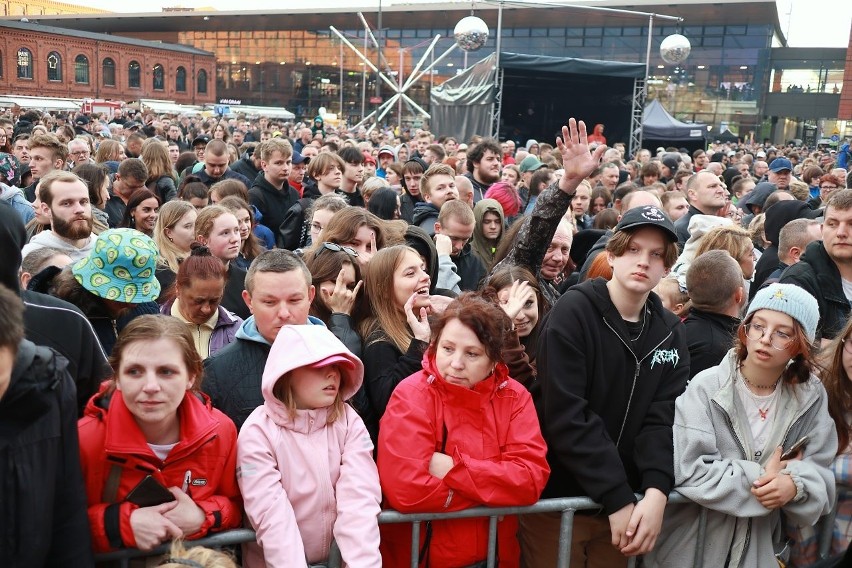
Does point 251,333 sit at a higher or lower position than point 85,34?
lower

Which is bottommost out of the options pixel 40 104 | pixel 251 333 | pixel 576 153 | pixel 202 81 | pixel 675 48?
pixel 251 333

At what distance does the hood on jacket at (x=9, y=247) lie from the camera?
103 inches

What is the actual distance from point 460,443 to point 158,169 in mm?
6923

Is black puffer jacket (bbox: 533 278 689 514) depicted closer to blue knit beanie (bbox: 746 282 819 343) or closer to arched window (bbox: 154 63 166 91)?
blue knit beanie (bbox: 746 282 819 343)

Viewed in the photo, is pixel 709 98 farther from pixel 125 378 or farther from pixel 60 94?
pixel 125 378

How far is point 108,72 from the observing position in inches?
2581

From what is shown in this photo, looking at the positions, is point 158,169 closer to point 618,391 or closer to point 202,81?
point 618,391

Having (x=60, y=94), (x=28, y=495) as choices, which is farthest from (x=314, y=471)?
(x=60, y=94)

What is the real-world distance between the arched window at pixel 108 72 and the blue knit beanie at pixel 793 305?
7030 cm

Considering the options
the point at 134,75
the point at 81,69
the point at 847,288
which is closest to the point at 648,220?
the point at 847,288

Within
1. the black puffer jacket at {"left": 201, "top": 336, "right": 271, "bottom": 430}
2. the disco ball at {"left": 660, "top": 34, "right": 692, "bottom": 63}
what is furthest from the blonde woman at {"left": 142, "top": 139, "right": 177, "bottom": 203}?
the disco ball at {"left": 660, "top": 34, "right": 692, "bottom": 63}

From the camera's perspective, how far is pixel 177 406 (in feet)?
A: 8.78

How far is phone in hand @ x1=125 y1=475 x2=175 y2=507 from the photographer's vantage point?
98.8 inches

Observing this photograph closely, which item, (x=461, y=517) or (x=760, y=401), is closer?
(x=461, y=517)
